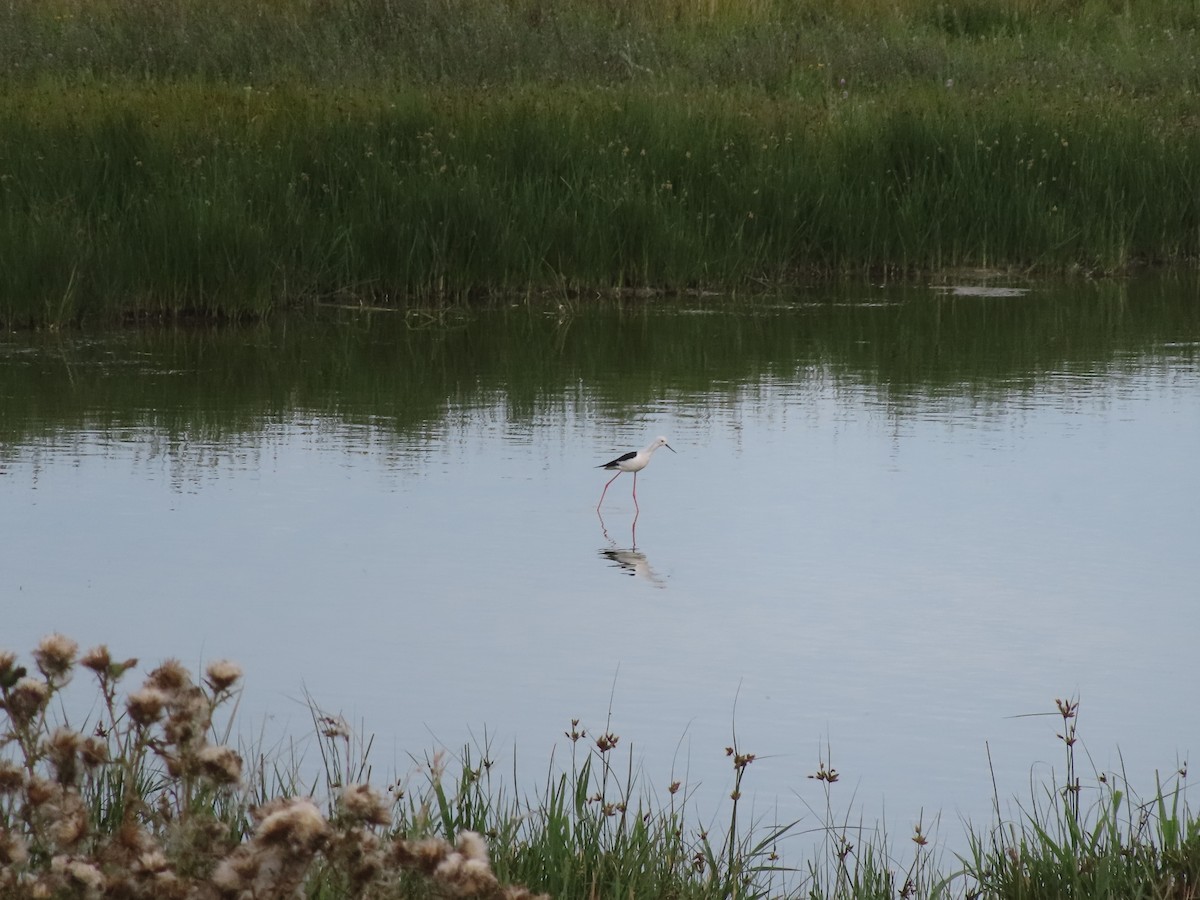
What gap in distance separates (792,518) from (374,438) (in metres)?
1.98

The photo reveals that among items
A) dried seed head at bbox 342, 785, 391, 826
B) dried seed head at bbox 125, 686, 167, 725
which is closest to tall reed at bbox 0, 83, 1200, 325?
dried seed head at bbox 125, 686, 167, 725

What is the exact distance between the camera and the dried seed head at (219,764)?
219 centimetres

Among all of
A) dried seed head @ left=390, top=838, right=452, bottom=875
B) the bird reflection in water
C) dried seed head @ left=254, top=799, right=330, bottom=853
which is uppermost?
dried seed head @ left=254, top=799, right=330, bottom=853

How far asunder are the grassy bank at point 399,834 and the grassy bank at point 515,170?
6.02m

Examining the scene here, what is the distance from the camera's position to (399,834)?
3062 mm

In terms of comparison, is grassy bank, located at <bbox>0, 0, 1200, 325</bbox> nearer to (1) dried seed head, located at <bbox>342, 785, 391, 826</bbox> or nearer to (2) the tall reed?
Result: (2) the tall reed

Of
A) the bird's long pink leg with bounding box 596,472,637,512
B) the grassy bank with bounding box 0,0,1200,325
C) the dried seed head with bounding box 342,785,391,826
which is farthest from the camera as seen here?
the grassy bank with bounding box 0,0,1200,325

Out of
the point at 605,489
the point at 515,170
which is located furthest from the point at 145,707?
the point at 515,170

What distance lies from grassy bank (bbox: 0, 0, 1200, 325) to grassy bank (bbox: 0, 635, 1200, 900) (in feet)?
19.7

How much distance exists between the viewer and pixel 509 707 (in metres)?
4.31

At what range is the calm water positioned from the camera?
4242mm

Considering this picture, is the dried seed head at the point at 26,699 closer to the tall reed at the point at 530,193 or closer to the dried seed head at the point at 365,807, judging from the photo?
the dried seed head at the point at 365,807

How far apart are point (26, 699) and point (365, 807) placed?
0.44 metres

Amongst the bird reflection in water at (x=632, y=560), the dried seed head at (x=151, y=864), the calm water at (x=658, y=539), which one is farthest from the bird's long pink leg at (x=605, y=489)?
the dried seed head at (x=151, y=864)
